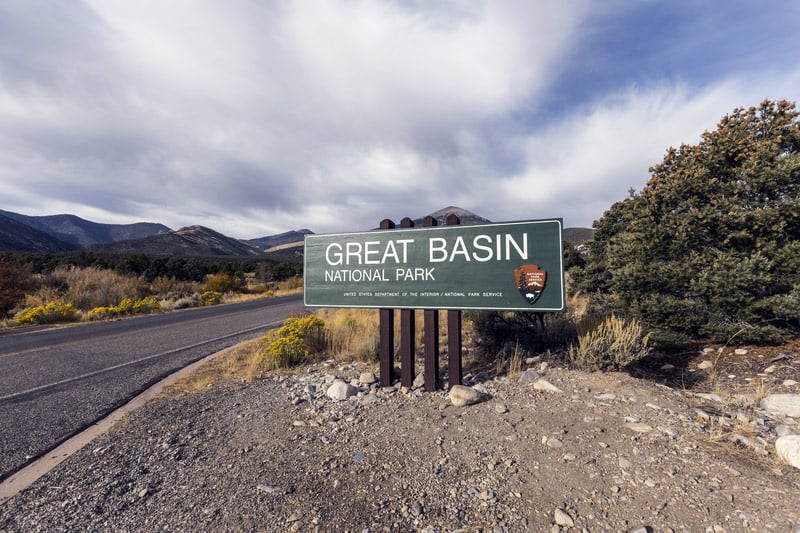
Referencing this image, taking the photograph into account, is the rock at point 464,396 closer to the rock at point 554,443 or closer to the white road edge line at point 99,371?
the rock at point 554,443

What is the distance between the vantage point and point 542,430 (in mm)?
A: 3266

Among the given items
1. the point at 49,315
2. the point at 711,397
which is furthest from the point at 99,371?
the point at 49,315

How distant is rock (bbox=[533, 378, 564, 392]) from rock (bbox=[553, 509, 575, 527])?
6.43 feet

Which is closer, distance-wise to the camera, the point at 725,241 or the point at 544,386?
the point at 544,386

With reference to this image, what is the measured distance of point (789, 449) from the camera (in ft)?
8.64

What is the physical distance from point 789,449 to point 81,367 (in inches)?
377

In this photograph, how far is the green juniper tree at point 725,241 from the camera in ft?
18.2

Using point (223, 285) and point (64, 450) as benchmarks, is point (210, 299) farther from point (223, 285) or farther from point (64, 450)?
point (64, 450)

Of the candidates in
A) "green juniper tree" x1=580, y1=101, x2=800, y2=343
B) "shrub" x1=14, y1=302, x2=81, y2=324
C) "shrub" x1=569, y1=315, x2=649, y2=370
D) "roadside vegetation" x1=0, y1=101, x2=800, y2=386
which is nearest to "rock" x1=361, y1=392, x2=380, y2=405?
"roadside vegetation" x1=0, y1=101, x2=800, y2=386

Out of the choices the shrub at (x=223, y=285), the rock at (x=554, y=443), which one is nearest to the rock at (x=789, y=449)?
the rock at (x=554, y=443)

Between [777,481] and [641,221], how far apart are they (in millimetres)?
5469

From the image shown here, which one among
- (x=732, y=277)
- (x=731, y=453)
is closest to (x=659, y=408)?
(x=731, y=453)

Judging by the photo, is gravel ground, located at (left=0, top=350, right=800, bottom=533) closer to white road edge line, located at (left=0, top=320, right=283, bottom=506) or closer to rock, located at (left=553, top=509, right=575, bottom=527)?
rock, located at (left=553, top=509, right=575, bottom=527)

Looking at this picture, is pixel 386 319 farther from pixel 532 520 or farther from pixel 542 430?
pixel 532 520
